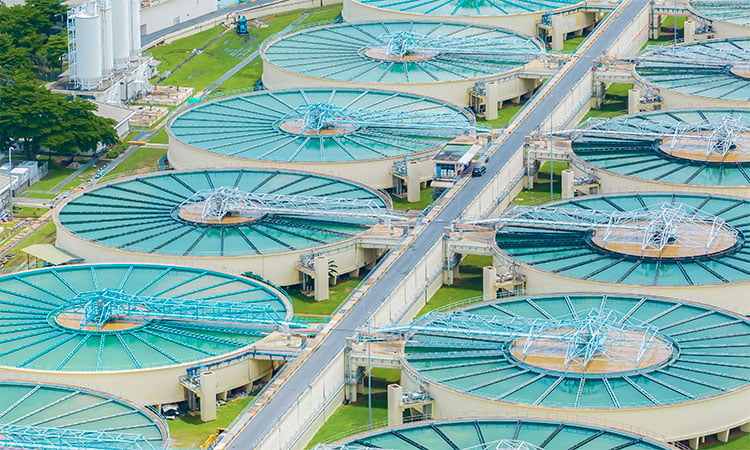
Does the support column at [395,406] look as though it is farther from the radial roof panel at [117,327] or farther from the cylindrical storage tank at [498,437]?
the radial roof panel at [117,327]

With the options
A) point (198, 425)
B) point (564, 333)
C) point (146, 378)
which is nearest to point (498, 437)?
point (564, 333)

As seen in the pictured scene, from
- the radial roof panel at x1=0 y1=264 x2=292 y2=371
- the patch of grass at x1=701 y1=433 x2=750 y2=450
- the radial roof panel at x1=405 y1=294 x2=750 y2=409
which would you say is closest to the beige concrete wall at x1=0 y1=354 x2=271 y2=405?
the radial roof panel at x1=0 y1=264 x2=292 y2=371

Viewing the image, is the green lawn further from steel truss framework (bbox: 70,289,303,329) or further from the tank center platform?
the tank center platform

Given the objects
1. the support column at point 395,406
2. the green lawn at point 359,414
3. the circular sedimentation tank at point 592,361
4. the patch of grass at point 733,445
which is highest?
the circular sedimentation tank at point 592,361

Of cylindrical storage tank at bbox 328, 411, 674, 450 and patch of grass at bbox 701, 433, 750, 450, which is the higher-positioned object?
cylindrical storage tank at bbox 328, 411, 674, 450

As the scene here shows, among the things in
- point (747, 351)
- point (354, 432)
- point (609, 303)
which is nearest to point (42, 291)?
point (354, 432)

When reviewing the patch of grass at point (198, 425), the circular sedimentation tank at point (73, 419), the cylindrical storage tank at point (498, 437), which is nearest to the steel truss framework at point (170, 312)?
the patch of grass at point (198, 425)
